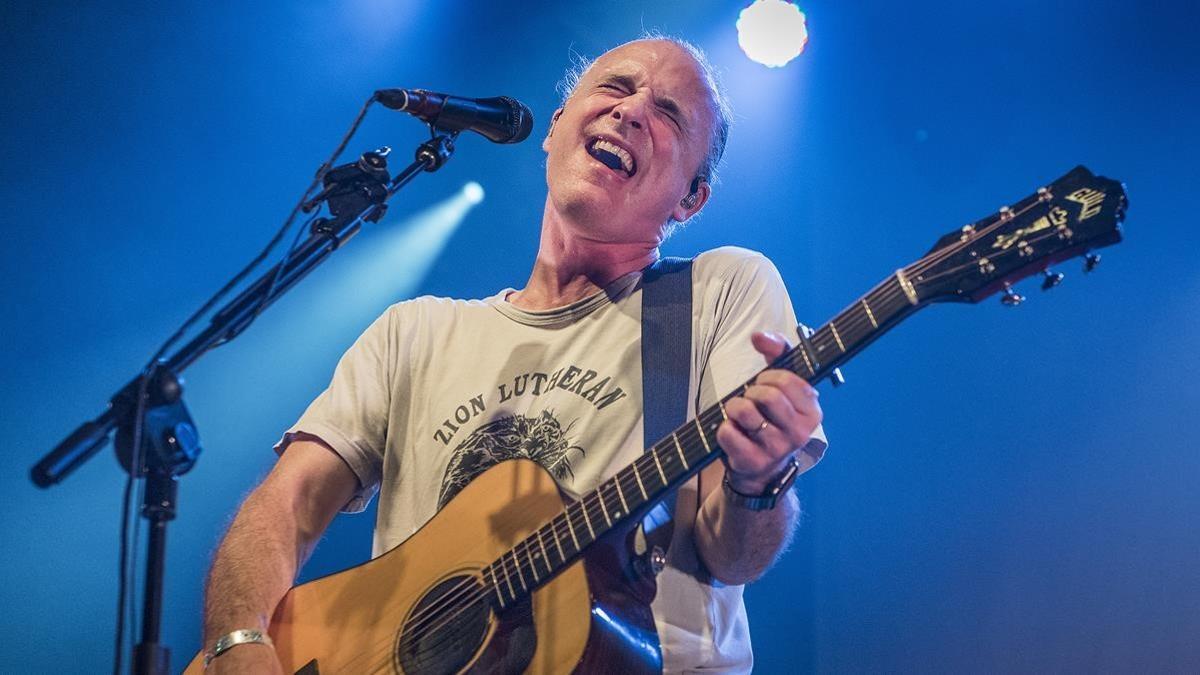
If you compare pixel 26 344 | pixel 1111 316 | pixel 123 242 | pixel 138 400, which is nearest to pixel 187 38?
pixel 123 242

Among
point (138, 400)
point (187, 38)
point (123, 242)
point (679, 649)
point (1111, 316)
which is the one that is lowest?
point (679, 649)

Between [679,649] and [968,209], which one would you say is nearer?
[679,649]

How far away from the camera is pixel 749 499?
6.87ft

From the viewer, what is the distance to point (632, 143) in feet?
9.93

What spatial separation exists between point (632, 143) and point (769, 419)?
1.36 metres

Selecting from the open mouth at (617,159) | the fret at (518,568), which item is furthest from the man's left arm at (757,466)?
the open mouth at (617,159)

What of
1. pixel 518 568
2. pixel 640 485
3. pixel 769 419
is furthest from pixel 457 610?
pixel 769 419

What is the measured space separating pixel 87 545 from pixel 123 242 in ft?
4.67

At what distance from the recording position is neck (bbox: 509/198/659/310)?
3.00 metres

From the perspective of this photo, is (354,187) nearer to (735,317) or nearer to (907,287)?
(735,317)

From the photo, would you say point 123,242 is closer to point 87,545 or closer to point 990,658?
point 87,545

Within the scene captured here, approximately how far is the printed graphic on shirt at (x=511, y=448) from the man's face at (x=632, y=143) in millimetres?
691

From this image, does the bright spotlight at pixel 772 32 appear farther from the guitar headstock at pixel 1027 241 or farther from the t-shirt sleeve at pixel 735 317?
the guitar headstock at pixel 1027 241

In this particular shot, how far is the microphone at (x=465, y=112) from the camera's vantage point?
2385 millimetres
